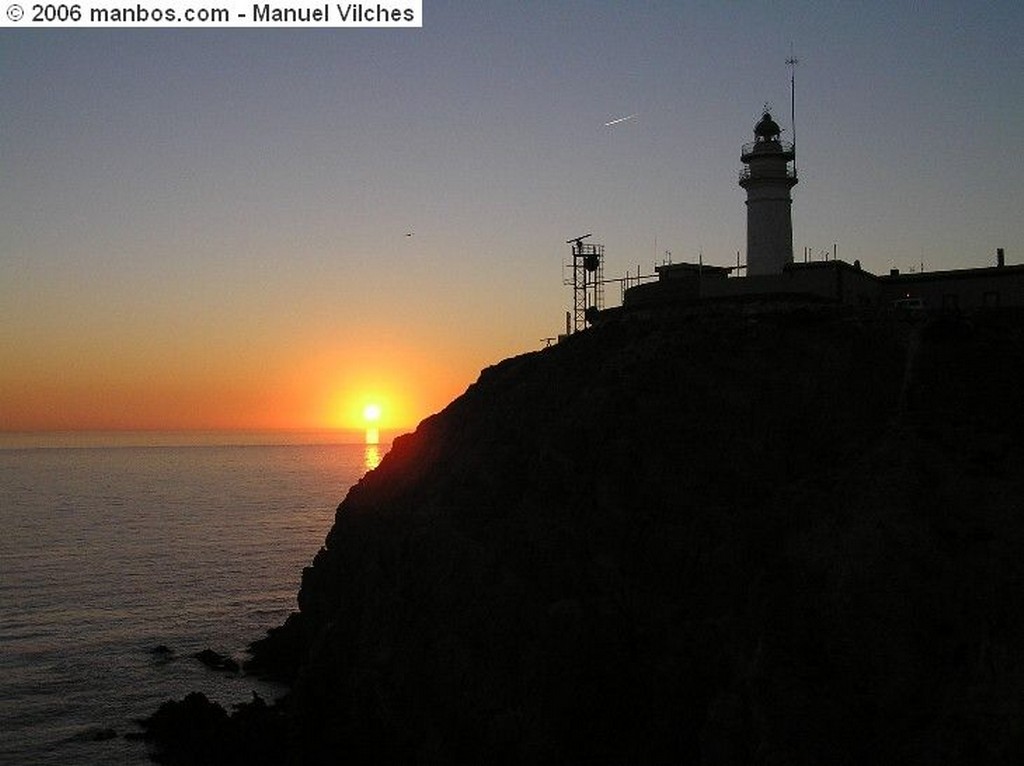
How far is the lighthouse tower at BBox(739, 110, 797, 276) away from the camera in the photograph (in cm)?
5972

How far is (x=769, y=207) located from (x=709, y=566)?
35.4 m

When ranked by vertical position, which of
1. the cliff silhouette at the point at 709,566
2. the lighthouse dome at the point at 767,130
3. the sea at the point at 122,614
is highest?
the lighthouse dome at the point at 767,130

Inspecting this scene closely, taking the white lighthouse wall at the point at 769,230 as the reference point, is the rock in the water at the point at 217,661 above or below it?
below

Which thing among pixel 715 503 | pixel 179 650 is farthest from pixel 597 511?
pixel 179 650

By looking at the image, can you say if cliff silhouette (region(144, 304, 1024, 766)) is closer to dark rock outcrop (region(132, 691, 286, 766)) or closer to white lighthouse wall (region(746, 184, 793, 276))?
dark rock outcrop (region(132, 691, 286, 766))

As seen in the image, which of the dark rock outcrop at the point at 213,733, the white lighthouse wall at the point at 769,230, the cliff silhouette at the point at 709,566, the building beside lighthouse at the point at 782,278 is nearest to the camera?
the cliff silhouette at the point at 709,566

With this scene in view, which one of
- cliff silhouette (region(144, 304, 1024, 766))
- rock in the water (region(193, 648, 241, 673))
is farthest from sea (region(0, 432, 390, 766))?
cliff silhouette (region(144, 304, 1024, 766))

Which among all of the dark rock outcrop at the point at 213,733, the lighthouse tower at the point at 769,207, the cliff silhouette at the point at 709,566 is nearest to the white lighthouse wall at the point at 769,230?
the lighthouse tower at the point at 769,207

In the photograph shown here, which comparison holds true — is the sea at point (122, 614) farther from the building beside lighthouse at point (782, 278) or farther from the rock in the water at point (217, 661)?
the building beside lighthouse at point (782, 278)

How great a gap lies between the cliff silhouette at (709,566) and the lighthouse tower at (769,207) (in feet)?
47.8

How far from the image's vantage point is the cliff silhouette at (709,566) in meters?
25.6

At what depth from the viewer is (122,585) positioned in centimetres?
8081

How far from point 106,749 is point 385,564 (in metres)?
15.9

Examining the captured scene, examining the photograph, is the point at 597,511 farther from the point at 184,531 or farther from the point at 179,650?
the point at 184,531
